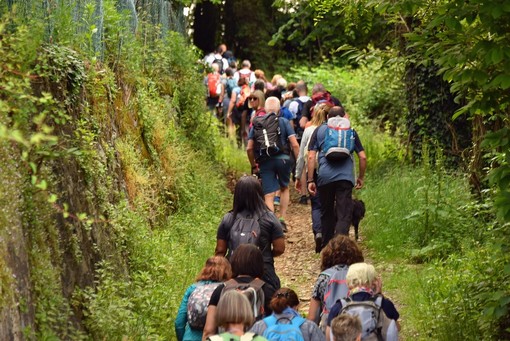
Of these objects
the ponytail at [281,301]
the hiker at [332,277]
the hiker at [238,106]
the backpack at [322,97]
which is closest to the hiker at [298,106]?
the backpack at [322,97]

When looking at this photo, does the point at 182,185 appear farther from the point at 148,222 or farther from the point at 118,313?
the point at 118,313

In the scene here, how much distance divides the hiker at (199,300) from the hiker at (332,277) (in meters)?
0.69

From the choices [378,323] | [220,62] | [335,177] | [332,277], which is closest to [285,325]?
[378,323]

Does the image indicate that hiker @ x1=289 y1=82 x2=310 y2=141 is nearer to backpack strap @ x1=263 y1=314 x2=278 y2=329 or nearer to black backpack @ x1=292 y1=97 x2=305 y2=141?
black backpack @ x1=292 y1=97 x2=305 y2=141

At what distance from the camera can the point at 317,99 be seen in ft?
48.9

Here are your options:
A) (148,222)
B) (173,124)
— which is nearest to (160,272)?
(148,222)

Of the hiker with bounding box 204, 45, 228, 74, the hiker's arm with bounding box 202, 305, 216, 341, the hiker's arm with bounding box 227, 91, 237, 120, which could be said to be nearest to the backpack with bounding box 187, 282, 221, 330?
the hiker's arm with bounding box 202, 305, 216, 341

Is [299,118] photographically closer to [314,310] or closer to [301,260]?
[301,260]

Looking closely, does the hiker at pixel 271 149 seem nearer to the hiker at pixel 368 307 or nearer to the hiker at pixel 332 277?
the hiker at pixel 332 277

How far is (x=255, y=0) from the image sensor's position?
31.4m

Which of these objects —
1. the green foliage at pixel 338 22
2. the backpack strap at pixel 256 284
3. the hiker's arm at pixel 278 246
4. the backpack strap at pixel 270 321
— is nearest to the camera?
the backpack strap at pixel 270 321

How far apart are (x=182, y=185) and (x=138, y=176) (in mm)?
2158

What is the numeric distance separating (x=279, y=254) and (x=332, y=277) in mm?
1090

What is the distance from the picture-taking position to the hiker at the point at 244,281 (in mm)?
7379
